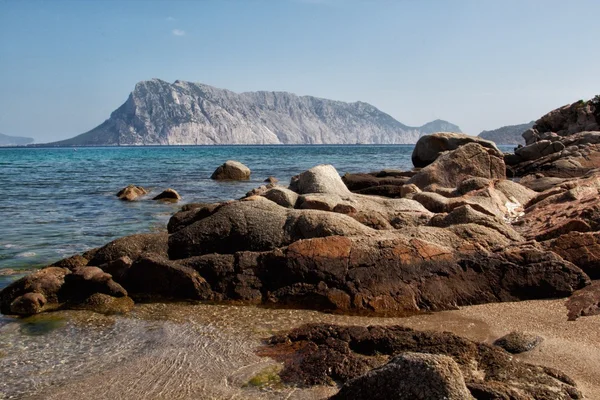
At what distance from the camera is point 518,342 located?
16.9 ft

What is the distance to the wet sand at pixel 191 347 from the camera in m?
4.54

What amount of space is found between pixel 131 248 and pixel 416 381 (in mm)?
5962

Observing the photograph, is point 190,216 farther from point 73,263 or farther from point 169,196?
point 169,196

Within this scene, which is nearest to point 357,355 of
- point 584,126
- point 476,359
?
point 476,359

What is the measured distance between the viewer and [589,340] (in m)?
5.32

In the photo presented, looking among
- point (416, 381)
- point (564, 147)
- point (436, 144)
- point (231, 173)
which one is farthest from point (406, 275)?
point (564, 147)

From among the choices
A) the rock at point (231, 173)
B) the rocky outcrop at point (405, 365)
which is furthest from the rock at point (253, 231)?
the rock at point (231, 173)

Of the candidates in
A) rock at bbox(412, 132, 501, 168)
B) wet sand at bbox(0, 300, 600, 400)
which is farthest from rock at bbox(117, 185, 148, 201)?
rock at bbox(412, 132, 501, 168)

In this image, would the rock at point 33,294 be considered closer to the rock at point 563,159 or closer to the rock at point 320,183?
the rock at point 320,183

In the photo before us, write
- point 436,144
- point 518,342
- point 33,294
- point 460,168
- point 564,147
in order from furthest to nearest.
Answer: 1. point 436,144
2. point 564,147
3. point 460,168
4. point 33,294
5. point 518,342

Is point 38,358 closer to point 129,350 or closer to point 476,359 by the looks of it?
point 129,350

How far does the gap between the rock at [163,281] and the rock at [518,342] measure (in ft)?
12.1

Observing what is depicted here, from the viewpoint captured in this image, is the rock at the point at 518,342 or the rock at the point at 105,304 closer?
the rock at the point at 518,342

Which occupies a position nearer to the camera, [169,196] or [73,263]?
[73,263]
